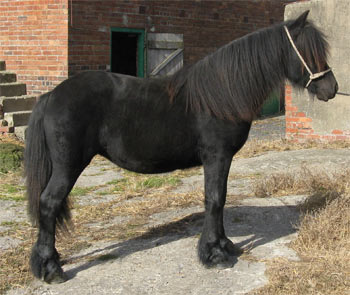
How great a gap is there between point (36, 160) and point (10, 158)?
4.46m

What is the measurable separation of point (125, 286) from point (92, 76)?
178cm

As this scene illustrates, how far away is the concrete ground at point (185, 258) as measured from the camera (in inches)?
161

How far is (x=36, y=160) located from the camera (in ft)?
14.3

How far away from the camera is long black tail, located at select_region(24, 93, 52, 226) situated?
436 cm

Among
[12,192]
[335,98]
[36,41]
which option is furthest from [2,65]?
[335,98]

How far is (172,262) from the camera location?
15.0ft

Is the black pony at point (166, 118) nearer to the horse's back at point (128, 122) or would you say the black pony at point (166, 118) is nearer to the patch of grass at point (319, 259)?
the horse's back at point (128, 122)

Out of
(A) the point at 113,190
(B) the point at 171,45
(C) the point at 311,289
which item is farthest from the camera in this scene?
(B) the point at 171,45

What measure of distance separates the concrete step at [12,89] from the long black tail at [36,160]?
709cm

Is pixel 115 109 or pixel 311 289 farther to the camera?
pixel 115 109

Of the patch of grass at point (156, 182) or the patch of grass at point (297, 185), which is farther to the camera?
the patch of grass at point (156, 182)

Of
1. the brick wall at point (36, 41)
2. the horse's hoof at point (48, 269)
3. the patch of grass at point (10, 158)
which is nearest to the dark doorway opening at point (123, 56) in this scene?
the brick wall at point (36, 41)

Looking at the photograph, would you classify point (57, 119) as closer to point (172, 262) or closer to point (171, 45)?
point (172, 262)

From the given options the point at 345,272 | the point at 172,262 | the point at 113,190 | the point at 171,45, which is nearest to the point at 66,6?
the point at 171,45
